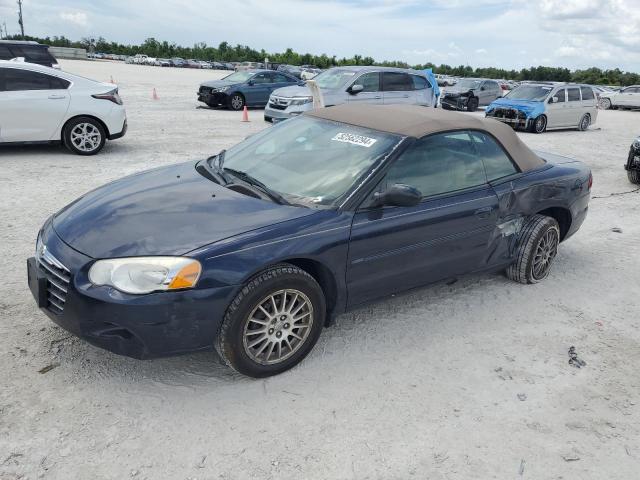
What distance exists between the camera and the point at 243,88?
18859 mm

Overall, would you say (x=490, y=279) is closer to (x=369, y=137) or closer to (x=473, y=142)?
(x=473, y=142)

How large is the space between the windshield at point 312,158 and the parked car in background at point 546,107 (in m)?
13.7

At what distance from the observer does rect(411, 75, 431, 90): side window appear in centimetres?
1550

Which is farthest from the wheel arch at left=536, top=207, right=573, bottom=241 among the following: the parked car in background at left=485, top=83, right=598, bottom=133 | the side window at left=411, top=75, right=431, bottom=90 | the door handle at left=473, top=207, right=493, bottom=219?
the parked car in background at left=485, top=83, right=598, bottom=133

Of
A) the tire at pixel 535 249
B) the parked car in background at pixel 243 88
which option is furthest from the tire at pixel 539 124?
the tire at pixel 535 249

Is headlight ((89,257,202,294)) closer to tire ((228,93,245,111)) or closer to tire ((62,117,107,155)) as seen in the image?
tire ((62,117,107,155))

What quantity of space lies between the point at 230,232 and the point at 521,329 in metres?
2.38

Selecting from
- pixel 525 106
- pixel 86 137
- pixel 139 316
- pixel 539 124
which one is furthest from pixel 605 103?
pixel 139 316

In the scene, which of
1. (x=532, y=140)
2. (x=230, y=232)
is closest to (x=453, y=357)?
(x=230, y=232)

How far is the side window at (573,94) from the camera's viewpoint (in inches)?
686

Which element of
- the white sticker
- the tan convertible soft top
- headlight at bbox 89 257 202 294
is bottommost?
headlight at bbox 89 257 202 294

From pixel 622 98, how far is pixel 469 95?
12.5m

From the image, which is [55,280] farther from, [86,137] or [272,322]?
[86,137]

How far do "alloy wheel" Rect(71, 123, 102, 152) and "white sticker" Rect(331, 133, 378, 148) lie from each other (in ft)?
22.1
